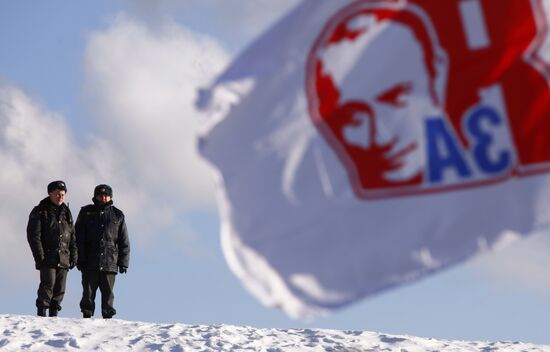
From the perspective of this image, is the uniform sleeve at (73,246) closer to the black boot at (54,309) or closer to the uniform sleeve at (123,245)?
the uniform sleeve at (123,245)

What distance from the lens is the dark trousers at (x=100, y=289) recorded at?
13.5 meters

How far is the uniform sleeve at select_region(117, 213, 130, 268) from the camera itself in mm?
13570

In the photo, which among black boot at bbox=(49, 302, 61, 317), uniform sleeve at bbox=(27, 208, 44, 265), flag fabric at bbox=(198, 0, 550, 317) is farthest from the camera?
black boot at bbox=(49, 302, 61, 317)

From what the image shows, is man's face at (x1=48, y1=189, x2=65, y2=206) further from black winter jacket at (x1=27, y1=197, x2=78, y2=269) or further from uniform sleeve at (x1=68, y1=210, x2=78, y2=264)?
uniform sleeve at (x1=68, y1=210, x2=78, y2=264)

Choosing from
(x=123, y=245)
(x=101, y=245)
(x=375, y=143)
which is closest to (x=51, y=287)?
(x=101, y=245)

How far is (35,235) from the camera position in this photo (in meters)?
13.3

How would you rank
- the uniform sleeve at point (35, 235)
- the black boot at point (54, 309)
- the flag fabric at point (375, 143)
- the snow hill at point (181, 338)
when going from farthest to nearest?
the black boot at point (54, 309), the uniform sleeve at point (35, 235), the snow hill at point (181, 338), the flag fabric at point (375, 143)

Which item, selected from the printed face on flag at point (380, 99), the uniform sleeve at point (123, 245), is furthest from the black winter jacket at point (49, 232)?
the printed face on flag at point (380, 99)

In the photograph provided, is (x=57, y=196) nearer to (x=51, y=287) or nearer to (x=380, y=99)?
(x=51, y=287)

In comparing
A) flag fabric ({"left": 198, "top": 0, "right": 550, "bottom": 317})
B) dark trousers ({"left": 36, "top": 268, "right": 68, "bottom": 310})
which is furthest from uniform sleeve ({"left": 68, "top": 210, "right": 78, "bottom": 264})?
flag fabric ({"left": 198, "top": 0, "right": 550, "bottom": 317})

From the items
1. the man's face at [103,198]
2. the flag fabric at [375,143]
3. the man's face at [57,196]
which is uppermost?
the man's face at [57,196]

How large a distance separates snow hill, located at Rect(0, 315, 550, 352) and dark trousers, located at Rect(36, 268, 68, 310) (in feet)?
0.63

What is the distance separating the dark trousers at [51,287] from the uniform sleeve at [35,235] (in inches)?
6.7

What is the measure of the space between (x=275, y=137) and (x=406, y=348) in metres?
8.60
